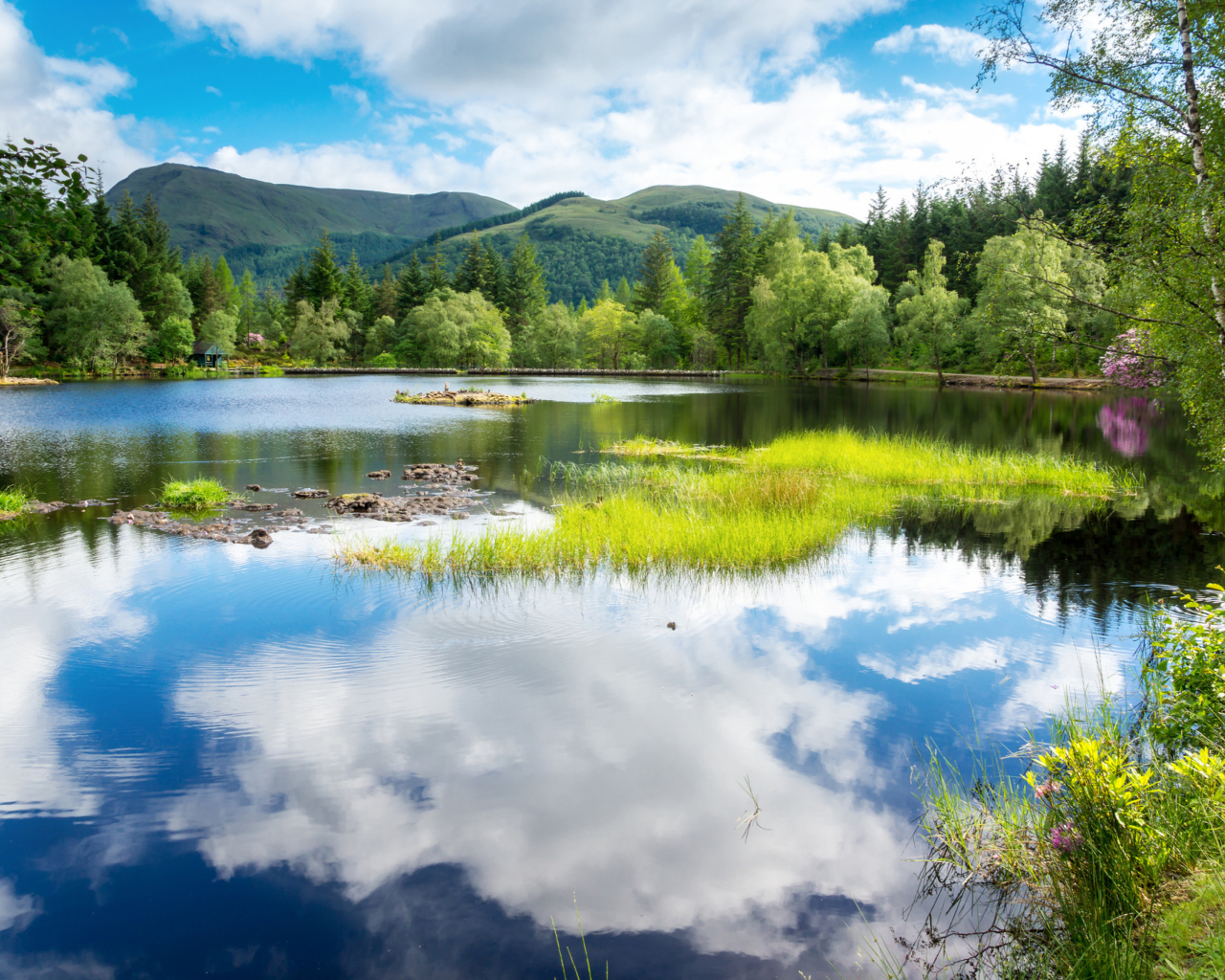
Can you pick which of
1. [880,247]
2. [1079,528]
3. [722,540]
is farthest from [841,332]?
[722,540]

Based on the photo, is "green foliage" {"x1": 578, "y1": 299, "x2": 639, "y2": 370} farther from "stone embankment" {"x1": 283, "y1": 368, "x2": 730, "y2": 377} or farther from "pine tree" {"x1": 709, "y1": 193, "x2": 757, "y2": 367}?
"pine tree" {"x1": 709, "y1": 193, "x2": 757, "y2": 367}

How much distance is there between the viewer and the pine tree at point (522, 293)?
119750 mm

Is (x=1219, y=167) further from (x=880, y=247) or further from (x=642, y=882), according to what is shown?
(x=880, y=247)

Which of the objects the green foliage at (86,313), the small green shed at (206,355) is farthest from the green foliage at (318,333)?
the green foliage at (86,313)

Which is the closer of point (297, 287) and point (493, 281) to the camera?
point (297, 287)

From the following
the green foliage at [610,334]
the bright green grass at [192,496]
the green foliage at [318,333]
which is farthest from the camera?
the green foliage at [610,334]

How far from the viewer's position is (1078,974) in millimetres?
3857

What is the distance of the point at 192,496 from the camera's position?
1880cm

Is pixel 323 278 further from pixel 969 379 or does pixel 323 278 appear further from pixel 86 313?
pixel 969 379

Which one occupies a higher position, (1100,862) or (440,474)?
(440,474)

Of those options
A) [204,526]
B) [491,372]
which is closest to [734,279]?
[491,372]

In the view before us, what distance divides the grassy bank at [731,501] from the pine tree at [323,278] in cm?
9067

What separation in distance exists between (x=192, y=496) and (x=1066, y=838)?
2014 cm

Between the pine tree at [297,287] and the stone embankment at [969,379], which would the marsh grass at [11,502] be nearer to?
the stone embankment at [969,379]
